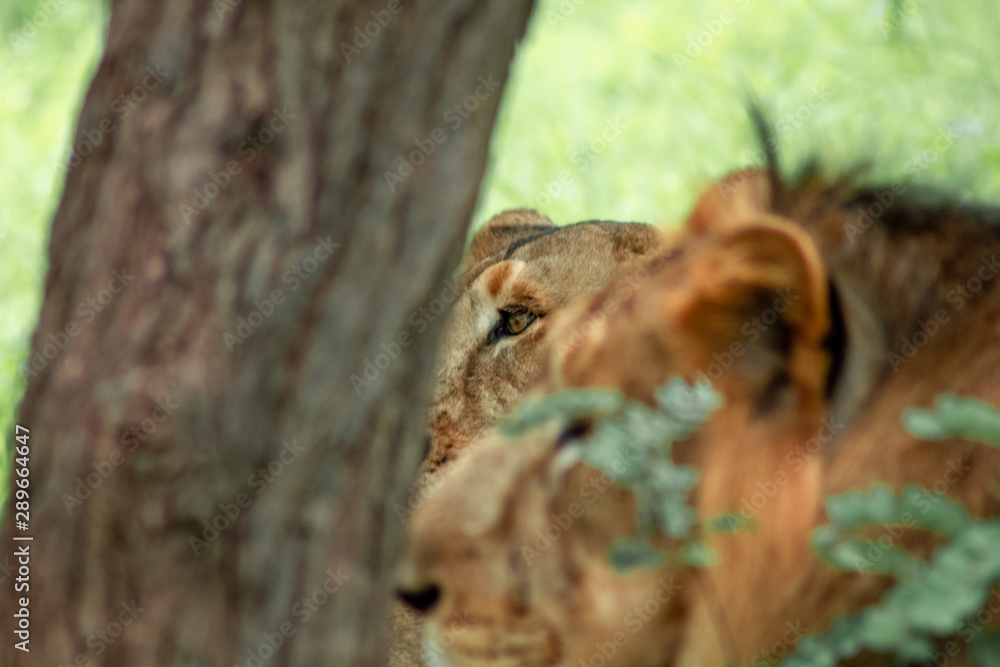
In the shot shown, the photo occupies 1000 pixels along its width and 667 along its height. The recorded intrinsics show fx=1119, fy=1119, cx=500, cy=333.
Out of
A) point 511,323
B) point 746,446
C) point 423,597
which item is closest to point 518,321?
point 511,323

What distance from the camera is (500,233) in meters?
5.04

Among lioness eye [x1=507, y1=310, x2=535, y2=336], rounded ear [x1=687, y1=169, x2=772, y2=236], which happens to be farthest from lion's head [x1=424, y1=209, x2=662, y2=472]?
rounded ear [x1=687, y1=169, x2=772, y2=236]

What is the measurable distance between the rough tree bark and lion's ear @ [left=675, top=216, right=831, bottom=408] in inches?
23.6

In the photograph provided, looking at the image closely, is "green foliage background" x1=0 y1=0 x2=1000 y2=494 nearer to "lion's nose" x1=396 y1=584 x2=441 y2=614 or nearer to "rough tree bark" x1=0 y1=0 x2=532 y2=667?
"lion's nose" x1=396 y1=584 x2=441 y2=614

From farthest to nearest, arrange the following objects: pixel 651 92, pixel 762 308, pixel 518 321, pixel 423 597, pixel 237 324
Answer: pixel 651 92, pixel 518 321, pixel 423 597, pixel 762 308, pixel 237 324

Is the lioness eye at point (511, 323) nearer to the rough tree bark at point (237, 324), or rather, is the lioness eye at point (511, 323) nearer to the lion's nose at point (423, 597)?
the lion's nose at point (423, 597)

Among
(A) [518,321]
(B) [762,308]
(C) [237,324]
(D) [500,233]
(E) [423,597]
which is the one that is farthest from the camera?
(D) [500,233]

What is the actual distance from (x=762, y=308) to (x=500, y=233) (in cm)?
288

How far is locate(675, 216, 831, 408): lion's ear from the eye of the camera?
2160mm

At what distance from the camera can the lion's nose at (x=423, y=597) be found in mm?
2438

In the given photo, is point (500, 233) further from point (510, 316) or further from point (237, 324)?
point (237, 324)

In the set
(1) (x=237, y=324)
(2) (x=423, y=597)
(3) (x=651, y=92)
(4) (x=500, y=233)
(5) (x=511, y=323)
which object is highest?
(1) (x=237, y=324)

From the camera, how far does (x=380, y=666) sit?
6.54ft

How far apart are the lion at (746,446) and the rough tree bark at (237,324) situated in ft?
1.77
